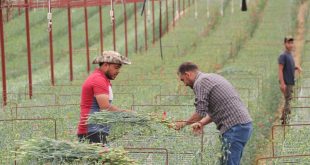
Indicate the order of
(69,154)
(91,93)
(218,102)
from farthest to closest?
(91,93), (218,102), (69,154)

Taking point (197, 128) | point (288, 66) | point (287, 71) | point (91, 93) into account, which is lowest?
point (197, 128)

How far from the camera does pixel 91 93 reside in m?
10.3

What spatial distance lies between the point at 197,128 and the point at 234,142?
0.45 metres

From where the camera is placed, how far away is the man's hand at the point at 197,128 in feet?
32.0

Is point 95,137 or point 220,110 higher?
Answer: point 220,110

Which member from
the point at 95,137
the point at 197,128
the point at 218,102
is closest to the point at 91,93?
the point at 95,137

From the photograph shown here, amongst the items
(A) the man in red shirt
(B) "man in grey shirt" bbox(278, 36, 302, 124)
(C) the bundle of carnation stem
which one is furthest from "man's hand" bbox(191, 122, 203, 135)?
(B) "man in grey shirt" bbox(278, 36, 302, 124)

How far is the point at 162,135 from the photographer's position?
33.2 ft

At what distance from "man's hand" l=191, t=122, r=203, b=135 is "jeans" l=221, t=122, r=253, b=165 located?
0.89 feet

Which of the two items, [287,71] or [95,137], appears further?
[287,71]

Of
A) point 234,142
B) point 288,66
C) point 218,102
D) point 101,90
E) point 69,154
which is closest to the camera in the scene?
point 69,154

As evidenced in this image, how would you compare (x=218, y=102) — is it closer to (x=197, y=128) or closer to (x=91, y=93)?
(x=197, y=128)

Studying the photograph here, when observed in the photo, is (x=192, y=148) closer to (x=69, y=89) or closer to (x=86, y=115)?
(x=86, y=115)

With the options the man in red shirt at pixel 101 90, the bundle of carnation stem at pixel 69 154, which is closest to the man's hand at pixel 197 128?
the man in red shirt at pixel 101 90
